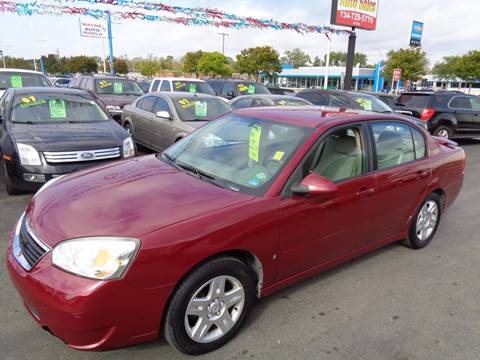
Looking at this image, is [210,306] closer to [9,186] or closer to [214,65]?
[9,186]

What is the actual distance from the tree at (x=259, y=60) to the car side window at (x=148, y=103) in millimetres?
33383

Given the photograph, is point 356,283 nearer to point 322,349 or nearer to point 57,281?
point 322,349

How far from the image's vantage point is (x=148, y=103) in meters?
9.09

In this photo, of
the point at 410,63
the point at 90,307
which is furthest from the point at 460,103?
the point at 410,63

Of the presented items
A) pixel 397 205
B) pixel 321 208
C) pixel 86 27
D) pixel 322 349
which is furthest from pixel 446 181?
pixel 86 27

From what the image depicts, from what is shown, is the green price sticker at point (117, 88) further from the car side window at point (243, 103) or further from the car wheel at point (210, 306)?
the car wheel at point (210, 306)

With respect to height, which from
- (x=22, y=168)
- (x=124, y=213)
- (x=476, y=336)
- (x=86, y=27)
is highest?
(x=86, y=27)

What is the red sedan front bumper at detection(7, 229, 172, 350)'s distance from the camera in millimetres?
2078

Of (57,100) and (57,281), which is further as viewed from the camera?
(57,100)

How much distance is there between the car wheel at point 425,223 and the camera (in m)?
4.26

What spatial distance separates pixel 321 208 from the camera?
9.86ft

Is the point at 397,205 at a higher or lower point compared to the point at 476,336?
higher

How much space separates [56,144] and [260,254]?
12.4 feet

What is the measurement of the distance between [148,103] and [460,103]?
1002 centimetres
